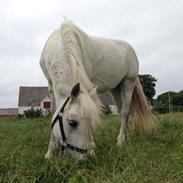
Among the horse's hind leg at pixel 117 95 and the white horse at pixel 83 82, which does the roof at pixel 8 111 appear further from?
the white horse at pixel 83 82

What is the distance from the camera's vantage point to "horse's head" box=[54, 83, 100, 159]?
401 cm

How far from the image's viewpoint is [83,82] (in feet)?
14.6

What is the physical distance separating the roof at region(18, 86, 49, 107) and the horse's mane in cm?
5033

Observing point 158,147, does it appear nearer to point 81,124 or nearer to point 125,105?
point 81,124

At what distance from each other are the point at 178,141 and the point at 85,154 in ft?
6.36

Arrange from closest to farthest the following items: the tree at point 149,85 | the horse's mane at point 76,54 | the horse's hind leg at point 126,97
A: the horse's mane at point 76,54 → the horse's hind leg at point 126,97 → the tree at point 149,85

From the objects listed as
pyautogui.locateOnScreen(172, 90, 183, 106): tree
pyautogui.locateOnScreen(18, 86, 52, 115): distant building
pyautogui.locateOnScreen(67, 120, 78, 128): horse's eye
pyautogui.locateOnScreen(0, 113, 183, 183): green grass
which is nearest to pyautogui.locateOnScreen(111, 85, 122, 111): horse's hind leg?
pyautogui.locateOnScreen(0, 113, 183, 183): green grass

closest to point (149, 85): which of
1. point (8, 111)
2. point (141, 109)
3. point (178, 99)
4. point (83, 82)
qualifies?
point (178, 99)

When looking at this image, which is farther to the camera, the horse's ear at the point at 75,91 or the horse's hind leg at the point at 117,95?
the horse's hind leg at the point at 117,95

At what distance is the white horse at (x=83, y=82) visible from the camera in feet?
13.3

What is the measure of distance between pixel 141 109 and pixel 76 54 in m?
2.89

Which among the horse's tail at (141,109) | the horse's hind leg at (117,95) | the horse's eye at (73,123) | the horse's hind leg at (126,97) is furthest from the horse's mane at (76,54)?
the horse's tail at (141,109)

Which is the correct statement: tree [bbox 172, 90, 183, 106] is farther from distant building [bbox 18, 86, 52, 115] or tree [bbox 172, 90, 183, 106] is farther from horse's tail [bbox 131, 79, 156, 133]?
horse's tail [bbox 131, 79, 156, 133]

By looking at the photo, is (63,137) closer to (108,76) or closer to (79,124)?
(79,124)
